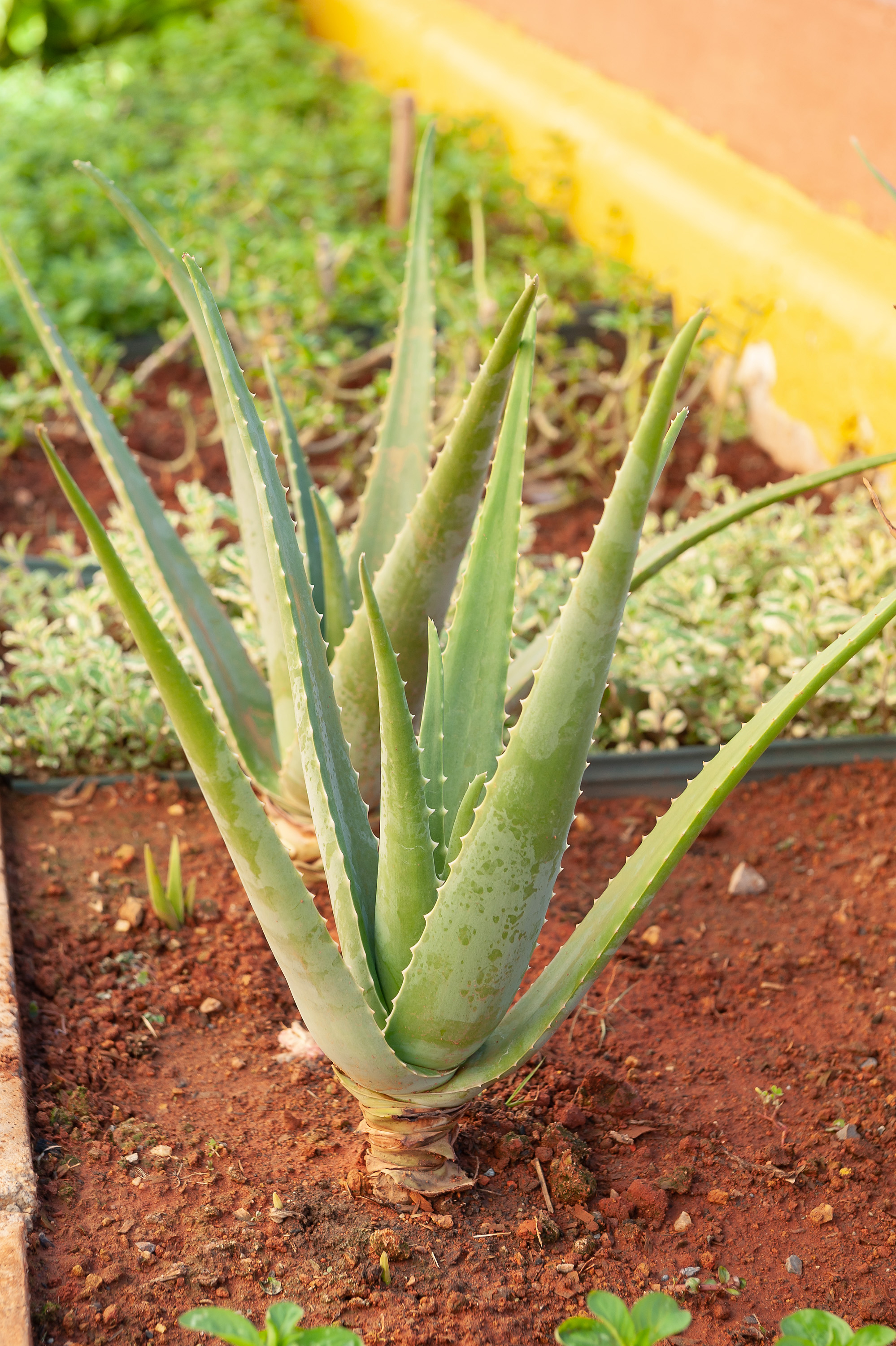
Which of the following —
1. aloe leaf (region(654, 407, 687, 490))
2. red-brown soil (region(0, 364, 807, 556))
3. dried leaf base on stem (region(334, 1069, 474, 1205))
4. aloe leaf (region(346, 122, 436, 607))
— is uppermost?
aloe leaf (region(654, 407, 687, 490))

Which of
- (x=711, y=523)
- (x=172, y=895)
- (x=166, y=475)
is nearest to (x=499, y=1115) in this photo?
→ (x=172, y=895)

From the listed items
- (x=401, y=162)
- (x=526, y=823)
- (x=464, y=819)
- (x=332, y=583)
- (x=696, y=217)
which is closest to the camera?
(x=526, y=823)

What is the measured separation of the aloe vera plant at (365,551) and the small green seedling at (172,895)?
0.18 m

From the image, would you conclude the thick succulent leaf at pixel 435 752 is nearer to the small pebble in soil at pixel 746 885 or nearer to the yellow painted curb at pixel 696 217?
the small pebble in soil at pixel 746 885

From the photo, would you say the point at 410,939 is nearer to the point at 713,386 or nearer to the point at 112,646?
the point at 112,646

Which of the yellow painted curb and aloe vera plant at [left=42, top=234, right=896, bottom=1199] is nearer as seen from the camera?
aloe vera plant at [left=42, top=234, right=896, bottom=1199]

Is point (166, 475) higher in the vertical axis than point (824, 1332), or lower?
lower

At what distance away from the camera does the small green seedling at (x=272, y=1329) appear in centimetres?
105

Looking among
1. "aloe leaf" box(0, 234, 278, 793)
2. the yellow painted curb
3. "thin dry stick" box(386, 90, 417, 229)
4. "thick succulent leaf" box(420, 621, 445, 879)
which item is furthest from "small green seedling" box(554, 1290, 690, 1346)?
"thin dry stick" box(386, 90, 417, 229)

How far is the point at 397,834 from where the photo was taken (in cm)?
128

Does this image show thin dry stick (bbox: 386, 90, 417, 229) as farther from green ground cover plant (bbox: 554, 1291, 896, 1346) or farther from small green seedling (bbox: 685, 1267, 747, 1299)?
green ground cover plant (bbox: 554, 1291, 896, 1346)

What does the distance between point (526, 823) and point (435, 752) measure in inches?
9.3

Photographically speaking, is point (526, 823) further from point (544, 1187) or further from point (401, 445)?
point (401, 445)

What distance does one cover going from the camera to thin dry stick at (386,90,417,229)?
179 inches
